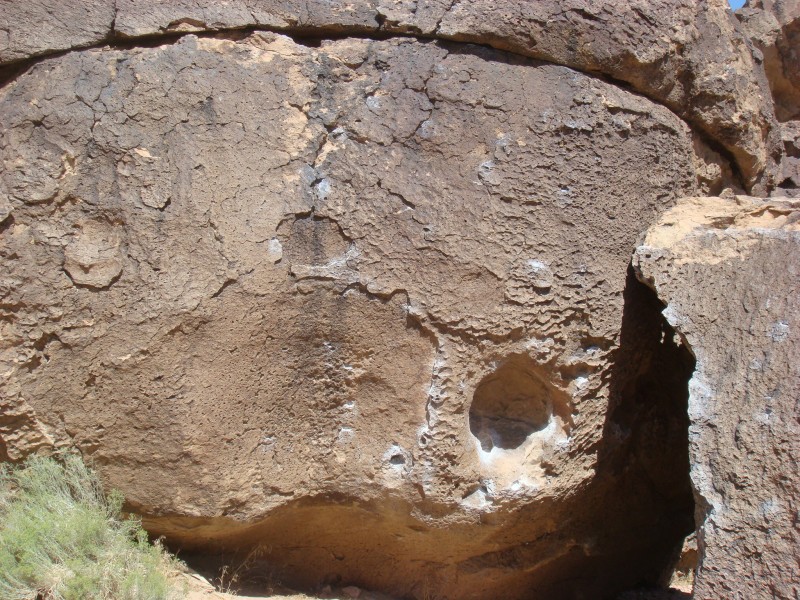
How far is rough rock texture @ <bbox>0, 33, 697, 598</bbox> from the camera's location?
104 inches

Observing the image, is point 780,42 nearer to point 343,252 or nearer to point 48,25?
point 343,252

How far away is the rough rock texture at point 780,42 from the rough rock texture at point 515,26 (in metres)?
0.89

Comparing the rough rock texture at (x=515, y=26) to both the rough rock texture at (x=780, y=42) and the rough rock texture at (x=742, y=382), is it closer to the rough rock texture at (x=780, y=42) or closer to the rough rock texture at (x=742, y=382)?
the rough rock texture at (x=742, y=382)

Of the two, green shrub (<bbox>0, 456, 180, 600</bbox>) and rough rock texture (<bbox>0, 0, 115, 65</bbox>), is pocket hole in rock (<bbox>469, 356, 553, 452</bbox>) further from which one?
rough rock texture (<bbox>0, 0, 115, 65</bbox>)

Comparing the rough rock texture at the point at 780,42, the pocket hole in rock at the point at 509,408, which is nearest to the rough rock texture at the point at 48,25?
the pocket hole in rock at the point at 509,408

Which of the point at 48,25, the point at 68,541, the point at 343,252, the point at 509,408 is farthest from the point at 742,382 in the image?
the point at 48,25

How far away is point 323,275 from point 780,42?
8.80 ft

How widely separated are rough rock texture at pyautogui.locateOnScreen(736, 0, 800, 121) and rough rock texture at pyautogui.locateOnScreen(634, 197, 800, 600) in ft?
4.77

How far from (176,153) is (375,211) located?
621 millimetres

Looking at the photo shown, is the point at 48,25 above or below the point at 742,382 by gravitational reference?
above

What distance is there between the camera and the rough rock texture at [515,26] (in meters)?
2.76

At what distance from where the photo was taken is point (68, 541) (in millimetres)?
2602

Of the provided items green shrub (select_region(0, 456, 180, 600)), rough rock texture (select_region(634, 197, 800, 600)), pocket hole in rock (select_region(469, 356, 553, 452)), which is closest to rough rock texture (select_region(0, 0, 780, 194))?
rough rock texture (select_region(634, 197, 800, 600))

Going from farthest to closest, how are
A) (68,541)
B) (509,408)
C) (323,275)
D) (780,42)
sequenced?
(780,42) → (509,408) → (323,275) → (68,541)
